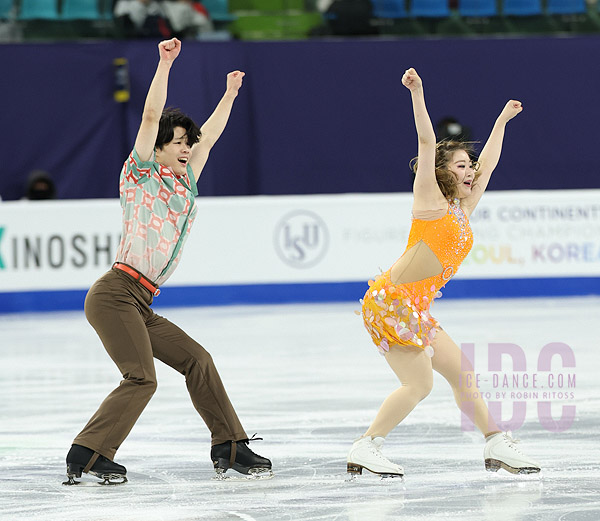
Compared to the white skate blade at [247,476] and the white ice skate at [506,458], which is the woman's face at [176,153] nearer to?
the white skate blade at [247,476]

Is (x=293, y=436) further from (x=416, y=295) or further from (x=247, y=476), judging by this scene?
(x=416, y=295)

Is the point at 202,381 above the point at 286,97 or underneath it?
underneath

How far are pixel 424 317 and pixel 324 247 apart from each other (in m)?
7.32

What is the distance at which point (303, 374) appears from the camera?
23.6 feet

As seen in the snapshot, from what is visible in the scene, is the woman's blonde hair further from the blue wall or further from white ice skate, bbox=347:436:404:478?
the blue wall

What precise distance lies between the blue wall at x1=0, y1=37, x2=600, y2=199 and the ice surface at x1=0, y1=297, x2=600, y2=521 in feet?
13.3

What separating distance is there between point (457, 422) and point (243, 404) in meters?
1.24

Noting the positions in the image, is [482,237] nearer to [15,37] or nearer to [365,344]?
[365,344]

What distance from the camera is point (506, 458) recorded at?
4.38 metres

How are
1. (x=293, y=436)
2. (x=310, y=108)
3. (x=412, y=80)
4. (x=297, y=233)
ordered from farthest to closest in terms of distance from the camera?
(x=310, y=108) → (x=297, y=233) → (x=293, y=436) → (x=412, y=80)

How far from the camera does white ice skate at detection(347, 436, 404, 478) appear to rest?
4.35 m

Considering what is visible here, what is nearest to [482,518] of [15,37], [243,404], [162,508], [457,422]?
[162,508]

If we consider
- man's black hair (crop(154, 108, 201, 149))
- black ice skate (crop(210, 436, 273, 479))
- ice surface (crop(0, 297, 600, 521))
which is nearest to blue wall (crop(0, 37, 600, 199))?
ice surface (crop(0, 297, 600, 521))

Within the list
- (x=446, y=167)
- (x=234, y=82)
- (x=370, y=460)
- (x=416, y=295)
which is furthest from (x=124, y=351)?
(x=446, y=167)
